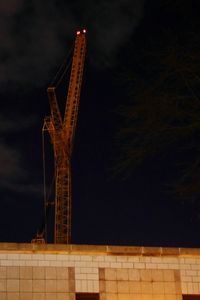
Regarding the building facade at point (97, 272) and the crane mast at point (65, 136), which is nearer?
the building facade at point (97, 272)

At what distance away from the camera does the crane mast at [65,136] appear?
220 feet

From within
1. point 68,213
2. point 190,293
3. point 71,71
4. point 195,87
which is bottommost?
point 190,293

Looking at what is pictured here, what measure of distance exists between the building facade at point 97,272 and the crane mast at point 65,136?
151 feet

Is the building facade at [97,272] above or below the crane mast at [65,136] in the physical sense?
below

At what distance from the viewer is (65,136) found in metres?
69.3

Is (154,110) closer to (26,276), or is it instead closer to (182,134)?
(182,134)

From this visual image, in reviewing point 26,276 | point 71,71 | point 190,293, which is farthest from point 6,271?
point 71,71

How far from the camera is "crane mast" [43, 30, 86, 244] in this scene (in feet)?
220

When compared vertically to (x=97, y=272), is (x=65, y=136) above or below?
above

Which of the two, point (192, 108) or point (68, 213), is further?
point (68, 213)

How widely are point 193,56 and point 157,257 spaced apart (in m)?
10.3

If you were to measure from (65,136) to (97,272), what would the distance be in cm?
5025

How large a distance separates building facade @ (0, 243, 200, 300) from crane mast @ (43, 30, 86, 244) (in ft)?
151

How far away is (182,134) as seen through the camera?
11250mm
